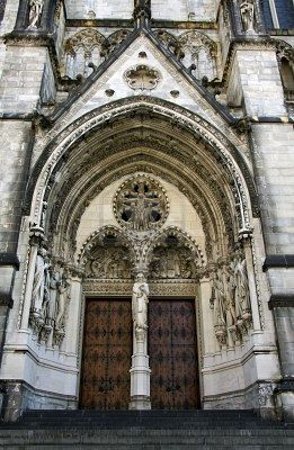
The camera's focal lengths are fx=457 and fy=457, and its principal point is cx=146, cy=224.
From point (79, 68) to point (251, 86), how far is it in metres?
5.68

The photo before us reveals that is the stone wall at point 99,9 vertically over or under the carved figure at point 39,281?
over

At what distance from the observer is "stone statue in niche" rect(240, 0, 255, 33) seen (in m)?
12.8

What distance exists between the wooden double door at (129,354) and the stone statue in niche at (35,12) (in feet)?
25.1

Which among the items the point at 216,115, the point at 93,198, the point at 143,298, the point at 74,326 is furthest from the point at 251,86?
the point at 74,326

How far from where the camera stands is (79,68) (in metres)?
14.3

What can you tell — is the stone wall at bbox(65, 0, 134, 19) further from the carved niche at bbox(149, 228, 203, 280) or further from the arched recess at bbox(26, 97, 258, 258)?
the carved niche at bbox(149, 228, 203, 280)

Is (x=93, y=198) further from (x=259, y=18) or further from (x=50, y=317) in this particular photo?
(x=259, y=18)

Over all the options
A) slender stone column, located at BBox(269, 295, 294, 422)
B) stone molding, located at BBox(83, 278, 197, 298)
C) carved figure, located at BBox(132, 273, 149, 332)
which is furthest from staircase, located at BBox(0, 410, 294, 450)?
stone molding, located at BBox(83, 278, 197, 298)

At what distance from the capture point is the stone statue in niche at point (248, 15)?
12.8 m

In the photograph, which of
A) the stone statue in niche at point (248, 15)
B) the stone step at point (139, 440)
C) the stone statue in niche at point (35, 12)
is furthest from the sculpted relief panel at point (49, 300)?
the stone statue in niche at point (248, 15)

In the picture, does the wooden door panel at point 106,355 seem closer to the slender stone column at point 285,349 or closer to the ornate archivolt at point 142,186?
the ornate archivolt at point 142,186

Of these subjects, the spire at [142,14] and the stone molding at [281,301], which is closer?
the stone molding at [281,301]

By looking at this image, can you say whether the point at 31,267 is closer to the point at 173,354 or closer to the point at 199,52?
the point at 173,354

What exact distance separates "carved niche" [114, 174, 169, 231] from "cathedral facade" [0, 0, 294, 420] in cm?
4
